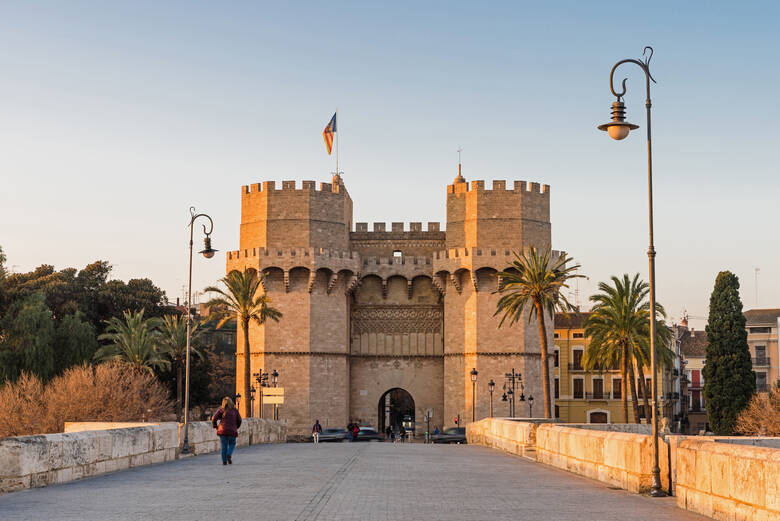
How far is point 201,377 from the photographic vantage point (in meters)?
61.3

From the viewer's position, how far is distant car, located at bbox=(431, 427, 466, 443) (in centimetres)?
4625

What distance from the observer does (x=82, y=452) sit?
573 inches

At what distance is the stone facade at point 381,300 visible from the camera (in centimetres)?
5125

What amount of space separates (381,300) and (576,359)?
23.4 meters

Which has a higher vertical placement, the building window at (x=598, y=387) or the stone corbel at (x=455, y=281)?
the stone corbel at (x=455, y=281)

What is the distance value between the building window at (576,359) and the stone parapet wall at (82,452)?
174 ft

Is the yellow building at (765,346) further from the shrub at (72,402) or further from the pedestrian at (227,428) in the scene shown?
the pedestrian at (227,428)

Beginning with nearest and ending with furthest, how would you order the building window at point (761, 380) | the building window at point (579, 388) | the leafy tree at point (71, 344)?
the leafy tree at point (71, 344), the building window at point (579, 388), the building window at point (761, 380)

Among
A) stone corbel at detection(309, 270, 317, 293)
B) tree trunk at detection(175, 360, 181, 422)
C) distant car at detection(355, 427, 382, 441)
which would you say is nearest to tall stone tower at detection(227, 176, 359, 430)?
stone corbel at detection(309, 270, 317, 293)

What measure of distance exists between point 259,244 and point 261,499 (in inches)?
→ 1649

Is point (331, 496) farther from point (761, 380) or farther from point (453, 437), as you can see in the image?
point (761, 380)

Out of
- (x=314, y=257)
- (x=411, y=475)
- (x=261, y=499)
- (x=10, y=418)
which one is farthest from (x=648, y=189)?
(x=314, y=257)

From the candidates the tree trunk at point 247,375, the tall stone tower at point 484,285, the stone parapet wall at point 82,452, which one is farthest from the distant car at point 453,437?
the stone parapet wall at point 82,452

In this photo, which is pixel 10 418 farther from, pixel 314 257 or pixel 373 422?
pixel 373 422
